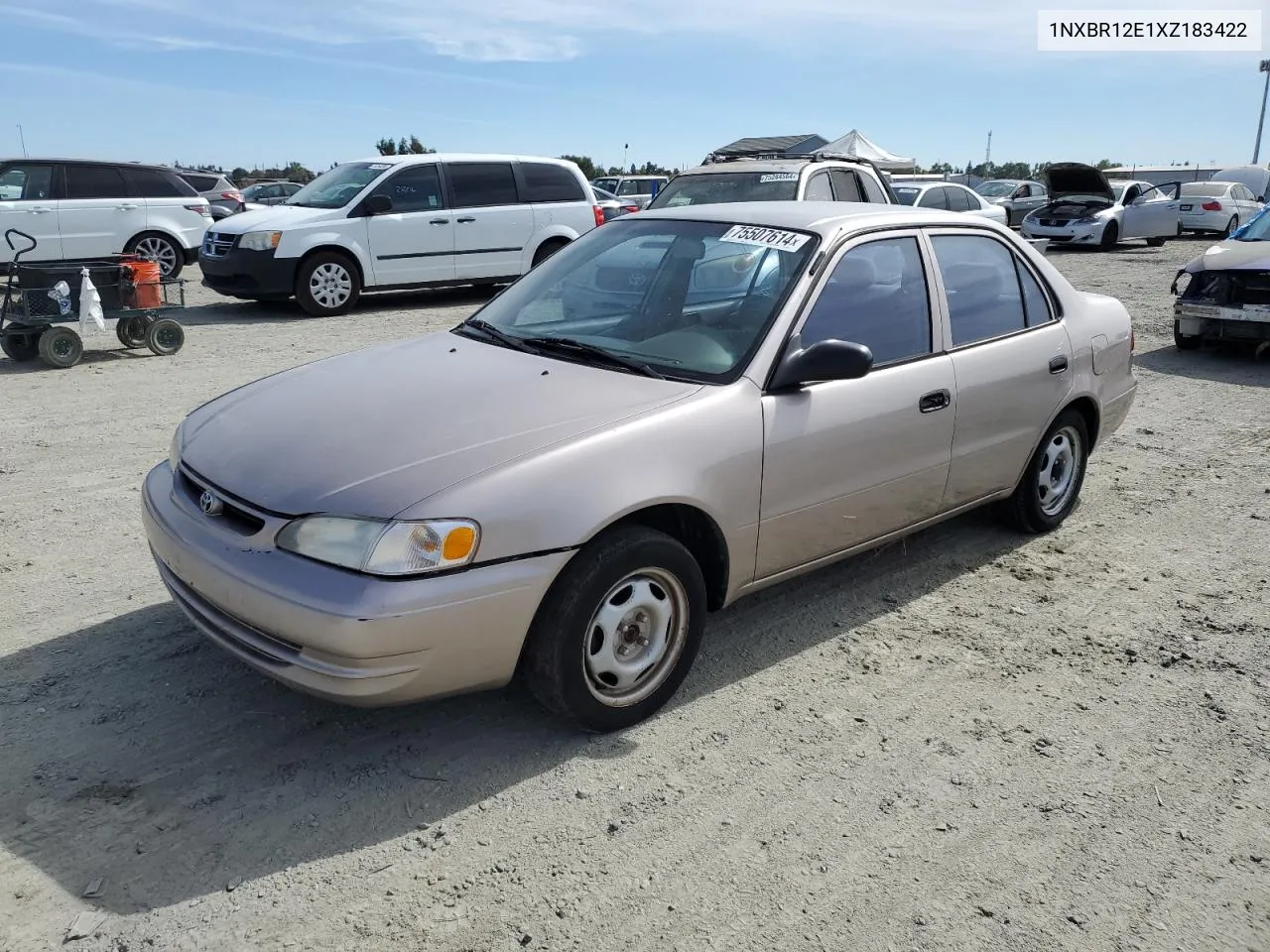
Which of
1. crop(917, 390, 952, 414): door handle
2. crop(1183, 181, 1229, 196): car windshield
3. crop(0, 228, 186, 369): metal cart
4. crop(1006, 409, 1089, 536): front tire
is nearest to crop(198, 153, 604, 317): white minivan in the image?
crop(0, 228, 186, 369): metal cart

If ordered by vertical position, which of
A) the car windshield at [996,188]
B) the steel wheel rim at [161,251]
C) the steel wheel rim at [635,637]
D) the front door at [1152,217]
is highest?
the car windshield at [996,188]

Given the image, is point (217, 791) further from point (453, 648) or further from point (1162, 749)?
point (1162, 749)

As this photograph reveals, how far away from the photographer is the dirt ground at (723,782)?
2607mm

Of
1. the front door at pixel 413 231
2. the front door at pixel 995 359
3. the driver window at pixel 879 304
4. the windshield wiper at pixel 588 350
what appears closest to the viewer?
the windshield wiper at pixel 588 350

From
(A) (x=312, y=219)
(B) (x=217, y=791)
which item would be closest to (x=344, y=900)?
(B) (x=217, y=791)

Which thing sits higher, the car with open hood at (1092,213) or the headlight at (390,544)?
the car with open hood at (1092,213)

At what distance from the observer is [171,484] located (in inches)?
140

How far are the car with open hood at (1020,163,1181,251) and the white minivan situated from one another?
1203cm

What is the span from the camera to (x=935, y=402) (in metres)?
4.20

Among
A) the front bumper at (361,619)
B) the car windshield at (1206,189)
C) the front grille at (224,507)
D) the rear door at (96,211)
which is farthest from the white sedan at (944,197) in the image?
the front bumper at (361,619)

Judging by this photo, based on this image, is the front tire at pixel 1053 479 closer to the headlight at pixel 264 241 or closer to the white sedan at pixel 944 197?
the headlight at pixel 264 241

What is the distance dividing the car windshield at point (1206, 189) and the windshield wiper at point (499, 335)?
2261 cm

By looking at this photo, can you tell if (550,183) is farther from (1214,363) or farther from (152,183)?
(1214,363)

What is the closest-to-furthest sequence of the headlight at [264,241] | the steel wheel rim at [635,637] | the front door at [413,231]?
the steel wheel rim at [635,637] → the headlight at [264,241] → the front door at [413,231]
